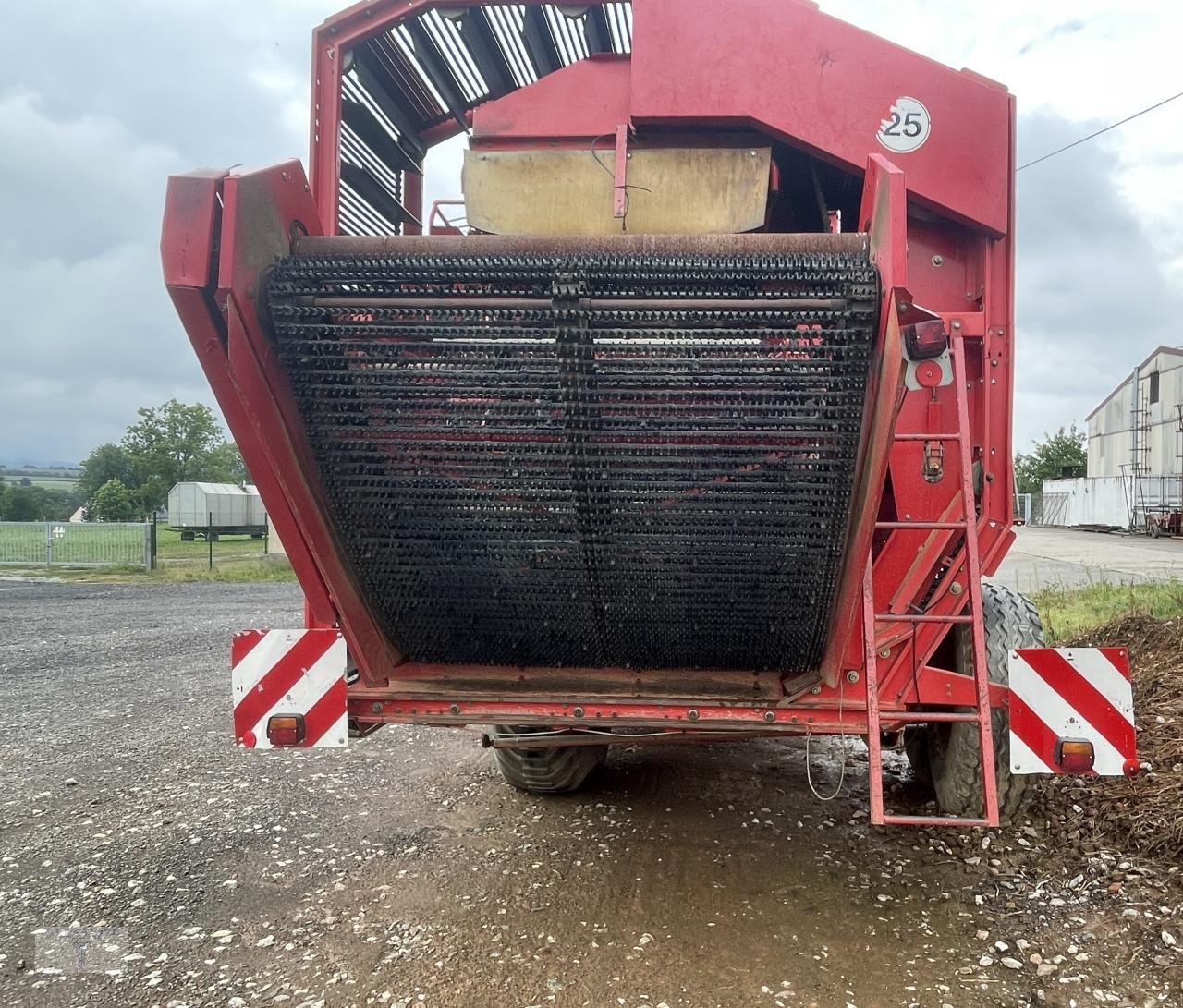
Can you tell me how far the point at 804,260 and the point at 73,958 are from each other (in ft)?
10.2

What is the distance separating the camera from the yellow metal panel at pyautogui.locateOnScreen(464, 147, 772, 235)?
119 inches

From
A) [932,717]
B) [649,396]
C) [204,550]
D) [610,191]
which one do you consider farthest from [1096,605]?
[204,550]

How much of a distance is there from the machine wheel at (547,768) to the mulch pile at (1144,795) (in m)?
2.06

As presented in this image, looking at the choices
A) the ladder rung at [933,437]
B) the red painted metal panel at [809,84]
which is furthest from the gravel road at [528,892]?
the red painted metal panel at [809,84]

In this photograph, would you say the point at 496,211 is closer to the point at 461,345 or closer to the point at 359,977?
the point at 461,345

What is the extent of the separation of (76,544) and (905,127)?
20828 mm

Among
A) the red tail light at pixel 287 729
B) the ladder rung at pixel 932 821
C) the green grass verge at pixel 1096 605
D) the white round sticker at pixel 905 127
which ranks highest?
the white round sticker at pixel 905 127

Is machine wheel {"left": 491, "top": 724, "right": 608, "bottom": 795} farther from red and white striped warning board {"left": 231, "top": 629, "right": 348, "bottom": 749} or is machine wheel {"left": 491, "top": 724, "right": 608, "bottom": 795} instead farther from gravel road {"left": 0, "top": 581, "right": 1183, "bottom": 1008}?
red and white striped warning board {"left": 231, "top": 629, "right": 348, "bottom": 749}

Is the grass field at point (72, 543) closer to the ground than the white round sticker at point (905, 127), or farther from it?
closer to the ground

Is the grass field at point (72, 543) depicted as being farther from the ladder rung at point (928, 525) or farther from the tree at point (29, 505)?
the tree at point (29, 505)

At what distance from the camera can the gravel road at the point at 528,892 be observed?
2652 mm

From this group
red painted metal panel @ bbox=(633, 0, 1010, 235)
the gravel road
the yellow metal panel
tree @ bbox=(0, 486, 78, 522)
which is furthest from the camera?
tree @ bbox=(0, 486, 78, 522)

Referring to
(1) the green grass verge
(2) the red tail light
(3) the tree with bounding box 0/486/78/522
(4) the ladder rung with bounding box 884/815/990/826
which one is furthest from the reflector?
(3) the tree with bounding box 0/486/78/522

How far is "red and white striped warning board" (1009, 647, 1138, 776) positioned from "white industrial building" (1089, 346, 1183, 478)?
29.2 m
